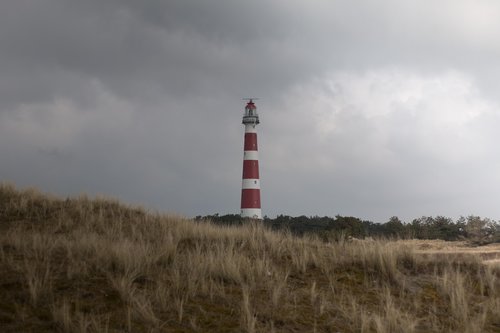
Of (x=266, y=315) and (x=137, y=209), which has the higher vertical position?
(x=137, y=209)

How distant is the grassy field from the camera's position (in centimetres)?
598

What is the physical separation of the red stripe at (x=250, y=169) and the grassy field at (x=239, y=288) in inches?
1165

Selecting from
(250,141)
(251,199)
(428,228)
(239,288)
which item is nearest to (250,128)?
(250,141)

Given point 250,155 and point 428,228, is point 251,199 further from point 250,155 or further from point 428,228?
point 428,228

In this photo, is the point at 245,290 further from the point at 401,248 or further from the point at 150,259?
the point at 401,248

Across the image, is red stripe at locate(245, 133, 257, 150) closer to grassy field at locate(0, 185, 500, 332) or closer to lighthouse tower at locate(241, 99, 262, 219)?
lighthouse tower at locate(241, 99, 262, 219)

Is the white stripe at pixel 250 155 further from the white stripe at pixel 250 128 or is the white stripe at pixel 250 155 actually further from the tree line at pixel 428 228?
the tree line at pixel 428 228

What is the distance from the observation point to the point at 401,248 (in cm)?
990

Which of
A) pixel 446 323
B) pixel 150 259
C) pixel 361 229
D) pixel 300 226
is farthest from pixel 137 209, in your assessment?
pixel 300 226

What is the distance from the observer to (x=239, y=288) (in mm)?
7297

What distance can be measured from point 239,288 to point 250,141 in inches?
1397

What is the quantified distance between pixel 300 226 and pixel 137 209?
28297 millimetres

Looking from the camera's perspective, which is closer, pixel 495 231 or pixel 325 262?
pixel 325 262

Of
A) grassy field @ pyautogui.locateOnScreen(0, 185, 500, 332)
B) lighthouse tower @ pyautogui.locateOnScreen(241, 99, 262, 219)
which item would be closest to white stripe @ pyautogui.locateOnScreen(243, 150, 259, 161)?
lighthouse tower @ pyautogui.locateOnScreen(241, 99, 262, 219)
